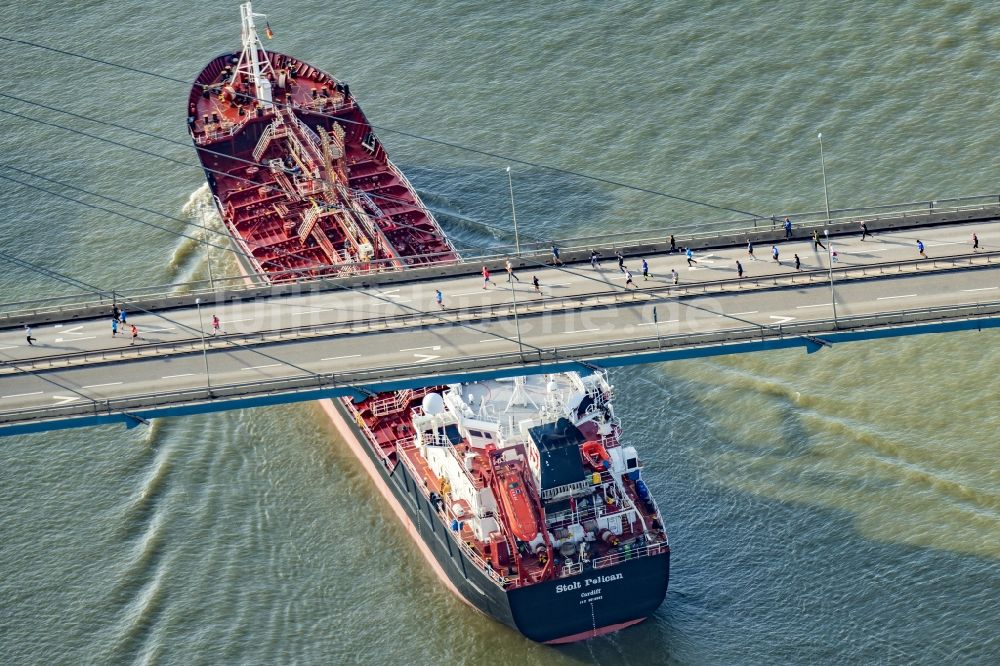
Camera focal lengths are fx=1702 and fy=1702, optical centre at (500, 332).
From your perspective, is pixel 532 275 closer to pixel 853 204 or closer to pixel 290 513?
pixel 290 513

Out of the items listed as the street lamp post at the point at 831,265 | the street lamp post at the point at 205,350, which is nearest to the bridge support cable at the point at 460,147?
the street lamp post at the point at 831,265

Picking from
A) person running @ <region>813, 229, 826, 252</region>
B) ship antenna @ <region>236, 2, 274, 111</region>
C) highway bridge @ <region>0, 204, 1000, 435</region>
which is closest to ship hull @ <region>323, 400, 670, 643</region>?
highway bridge @ <region>0, 204, 1000, 435</region>

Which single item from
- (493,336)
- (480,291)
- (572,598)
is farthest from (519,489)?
(480,291)

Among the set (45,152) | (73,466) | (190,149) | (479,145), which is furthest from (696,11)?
(73,466)

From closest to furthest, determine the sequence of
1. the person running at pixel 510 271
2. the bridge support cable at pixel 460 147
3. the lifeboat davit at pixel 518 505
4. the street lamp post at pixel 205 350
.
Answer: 1. the lifeboat davit at pixel 518 505
2. the street lamp post at pixel 205 350
3. the person running at pixel 510 271
4. the bridge support cable at pixel 460 147

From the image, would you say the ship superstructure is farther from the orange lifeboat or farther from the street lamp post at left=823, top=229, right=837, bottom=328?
the street lamp post at left=823, top=229, right=837, bottom=328

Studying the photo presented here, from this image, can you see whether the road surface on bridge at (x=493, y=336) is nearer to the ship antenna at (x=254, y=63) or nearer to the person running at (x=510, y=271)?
the person running at (x=510, y=271)
